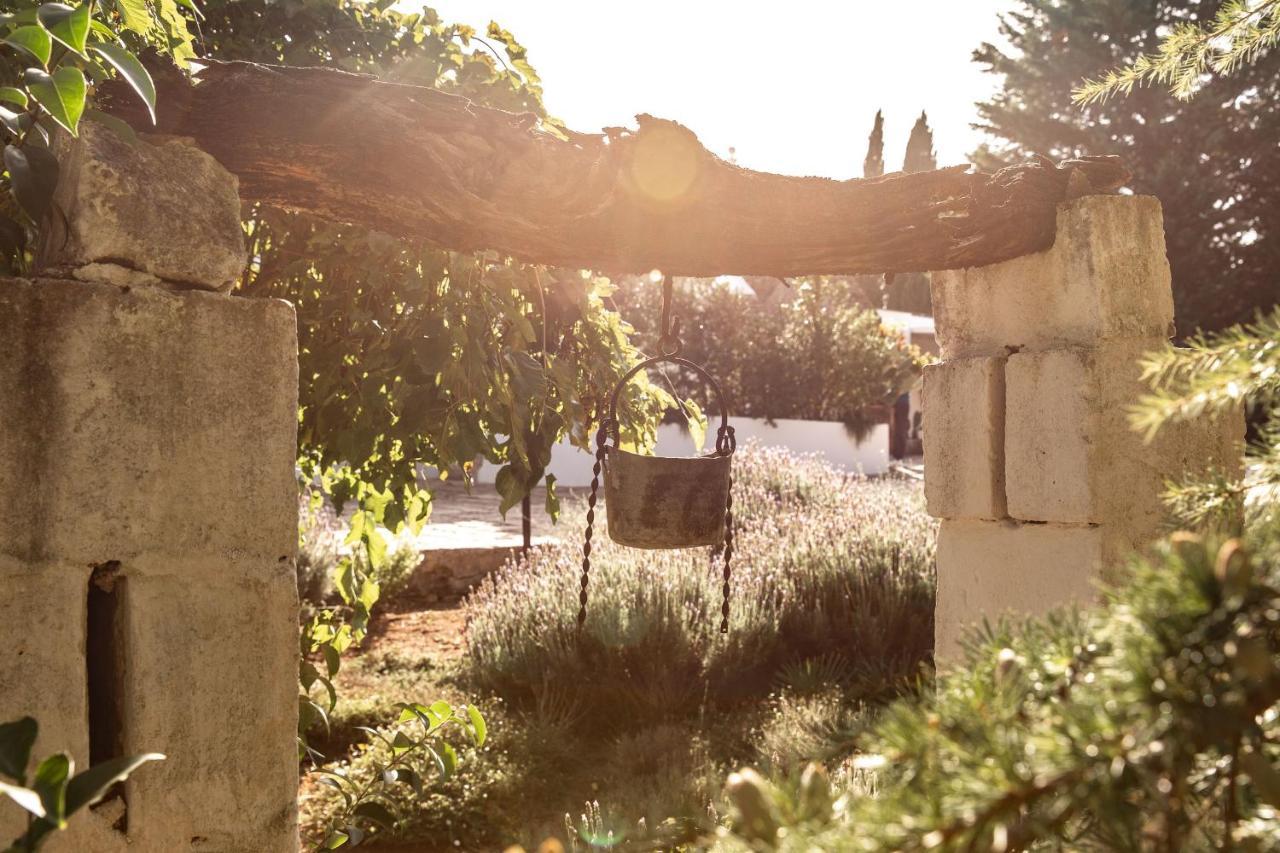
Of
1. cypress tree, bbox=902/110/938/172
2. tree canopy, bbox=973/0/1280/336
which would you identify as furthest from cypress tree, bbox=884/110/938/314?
tree canopy, bbox=973/0/1280/336

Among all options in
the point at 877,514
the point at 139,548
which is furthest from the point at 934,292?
the point at 877,514

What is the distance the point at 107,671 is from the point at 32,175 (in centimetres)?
92

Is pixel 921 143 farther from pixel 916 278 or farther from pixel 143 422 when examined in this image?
pixel 143 422

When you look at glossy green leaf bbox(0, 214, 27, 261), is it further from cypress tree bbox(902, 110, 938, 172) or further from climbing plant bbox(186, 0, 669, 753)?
cypress tree bbox(902, 110, 938, 172)

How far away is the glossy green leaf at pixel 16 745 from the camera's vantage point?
A: 36.6 inches

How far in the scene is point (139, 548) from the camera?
6.44 feet

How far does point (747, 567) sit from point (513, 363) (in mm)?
3956

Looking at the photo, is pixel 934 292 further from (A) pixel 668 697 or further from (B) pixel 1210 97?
(B) pixel 1210 97

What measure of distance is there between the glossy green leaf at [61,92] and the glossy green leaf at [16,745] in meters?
0.88

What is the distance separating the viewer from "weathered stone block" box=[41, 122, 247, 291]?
1922 mm

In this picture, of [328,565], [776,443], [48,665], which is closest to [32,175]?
[48,665]

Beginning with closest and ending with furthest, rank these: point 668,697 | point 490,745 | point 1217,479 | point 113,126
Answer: point 1217,479 < point 113,126 < point 490,745 < point 668,697

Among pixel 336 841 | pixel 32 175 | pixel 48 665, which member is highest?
pixel 32 175

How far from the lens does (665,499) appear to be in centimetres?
287
